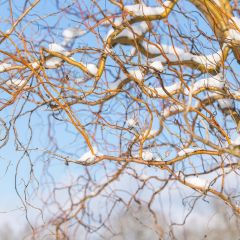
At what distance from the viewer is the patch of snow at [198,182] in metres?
3.82

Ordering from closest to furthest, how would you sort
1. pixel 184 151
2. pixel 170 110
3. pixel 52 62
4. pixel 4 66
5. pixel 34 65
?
1. pixel 184 151
2. pixel 34 65
3. pixel 52 62
4. pixel 4 66
5. pixel 170 110

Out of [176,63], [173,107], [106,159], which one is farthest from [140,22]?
[106,159]

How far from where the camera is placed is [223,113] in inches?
168

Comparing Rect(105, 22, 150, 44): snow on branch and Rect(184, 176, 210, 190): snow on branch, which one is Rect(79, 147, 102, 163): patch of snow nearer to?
Rect(184, 176, 210, 190): snow on branch

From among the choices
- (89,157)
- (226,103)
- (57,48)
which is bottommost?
(89,157)

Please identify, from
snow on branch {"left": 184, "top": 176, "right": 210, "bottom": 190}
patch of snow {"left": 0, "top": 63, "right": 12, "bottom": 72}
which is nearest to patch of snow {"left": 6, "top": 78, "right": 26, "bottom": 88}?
patch of snow {"left": 0, "top": 63, "right": 12, "bottom": 72}

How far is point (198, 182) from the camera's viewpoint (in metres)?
3.86

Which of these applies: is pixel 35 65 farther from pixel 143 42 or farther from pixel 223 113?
pixel 223 113

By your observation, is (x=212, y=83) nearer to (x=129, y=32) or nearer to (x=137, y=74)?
(x=137, y=74)

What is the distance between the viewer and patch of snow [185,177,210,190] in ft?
12.5

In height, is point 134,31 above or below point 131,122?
above

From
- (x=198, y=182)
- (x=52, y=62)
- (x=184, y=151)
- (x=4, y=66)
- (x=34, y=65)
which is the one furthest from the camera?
(x=4, y=66)

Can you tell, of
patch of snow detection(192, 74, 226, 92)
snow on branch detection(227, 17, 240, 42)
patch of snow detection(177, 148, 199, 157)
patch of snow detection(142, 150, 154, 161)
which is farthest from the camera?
patch of snow detection(192, 74, 226, 92)

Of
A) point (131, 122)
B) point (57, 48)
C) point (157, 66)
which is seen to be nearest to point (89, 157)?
point (131, 122)
